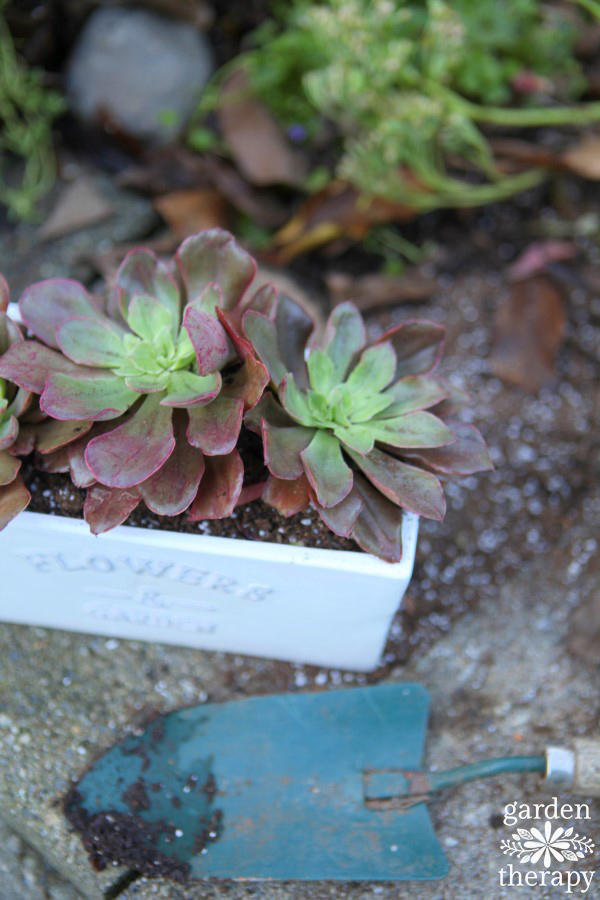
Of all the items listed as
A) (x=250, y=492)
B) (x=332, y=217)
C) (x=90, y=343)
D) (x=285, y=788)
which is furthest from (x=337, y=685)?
(x=332, y=217)

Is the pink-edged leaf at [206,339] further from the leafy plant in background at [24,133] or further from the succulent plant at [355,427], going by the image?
the leafy plant in background at [24,133]

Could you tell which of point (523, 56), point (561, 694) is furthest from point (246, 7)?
point (561, 694)

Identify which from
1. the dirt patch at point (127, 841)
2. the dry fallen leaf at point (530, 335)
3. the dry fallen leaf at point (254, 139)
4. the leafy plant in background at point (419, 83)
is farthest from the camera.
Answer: the dry fallen leaf at point (254, 139)

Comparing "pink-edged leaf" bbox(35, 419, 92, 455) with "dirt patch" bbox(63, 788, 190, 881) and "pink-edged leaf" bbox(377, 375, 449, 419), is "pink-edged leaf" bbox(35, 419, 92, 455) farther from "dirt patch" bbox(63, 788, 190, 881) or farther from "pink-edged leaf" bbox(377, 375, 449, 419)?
"dirt patch" bbox(63, 788, 190, 881)

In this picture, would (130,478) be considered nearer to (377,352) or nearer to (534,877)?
(377,352)

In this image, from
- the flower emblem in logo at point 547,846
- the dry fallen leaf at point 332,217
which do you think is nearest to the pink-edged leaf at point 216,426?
the flower emblem in logo at point 547,846

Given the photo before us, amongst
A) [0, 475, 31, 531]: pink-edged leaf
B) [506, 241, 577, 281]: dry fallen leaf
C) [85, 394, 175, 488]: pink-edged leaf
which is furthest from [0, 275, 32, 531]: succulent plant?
[506, 241, 577, 281]: dry fallen leaf
